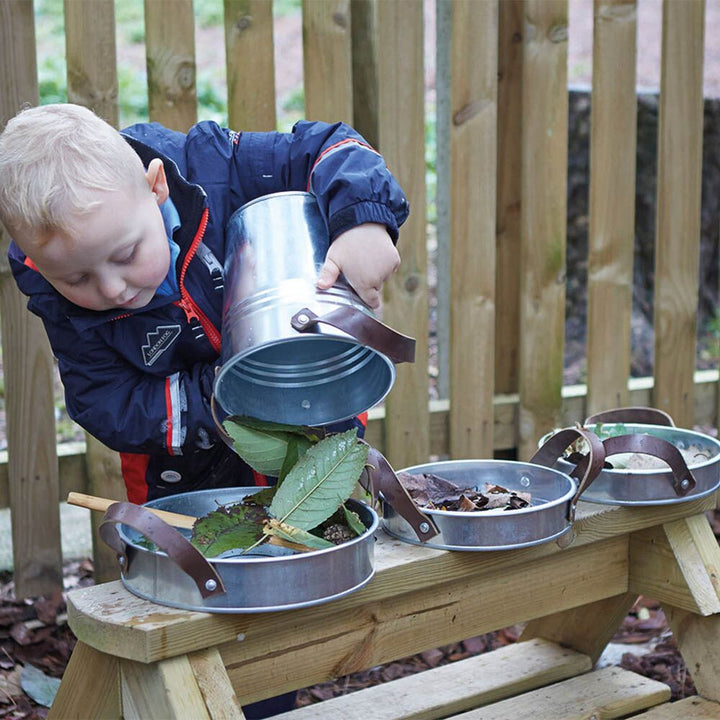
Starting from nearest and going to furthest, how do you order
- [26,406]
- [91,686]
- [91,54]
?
[91,686], [91,54], [26,406]

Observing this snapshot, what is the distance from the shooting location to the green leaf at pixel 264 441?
1.59 m

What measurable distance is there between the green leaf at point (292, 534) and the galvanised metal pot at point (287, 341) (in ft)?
0.76

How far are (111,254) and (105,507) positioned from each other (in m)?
0.37

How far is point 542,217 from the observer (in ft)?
9.59

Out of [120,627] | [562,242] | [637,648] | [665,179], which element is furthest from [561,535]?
[665,179]

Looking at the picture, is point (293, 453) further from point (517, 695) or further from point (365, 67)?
point (365, 67)

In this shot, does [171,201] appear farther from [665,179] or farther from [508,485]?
[665,179]

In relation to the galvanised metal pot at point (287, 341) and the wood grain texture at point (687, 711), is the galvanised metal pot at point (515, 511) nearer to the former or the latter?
the galvanised metal pot at point (287, 341)

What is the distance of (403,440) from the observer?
2889mm

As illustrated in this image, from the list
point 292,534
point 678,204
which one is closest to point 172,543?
point 292,534

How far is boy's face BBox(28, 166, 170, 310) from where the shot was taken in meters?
1.46

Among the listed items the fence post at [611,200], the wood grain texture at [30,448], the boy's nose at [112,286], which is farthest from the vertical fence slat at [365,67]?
the boy's nose at [112,286]

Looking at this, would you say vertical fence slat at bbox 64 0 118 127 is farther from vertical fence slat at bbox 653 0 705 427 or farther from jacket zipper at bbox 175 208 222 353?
vertical fence slat at bbox 653 0 705 427

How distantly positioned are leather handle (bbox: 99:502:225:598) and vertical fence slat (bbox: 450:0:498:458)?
163 cm
